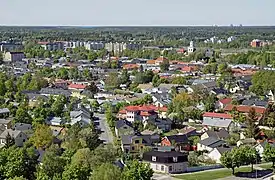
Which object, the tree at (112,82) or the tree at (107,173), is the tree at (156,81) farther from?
the tree at (107,173)

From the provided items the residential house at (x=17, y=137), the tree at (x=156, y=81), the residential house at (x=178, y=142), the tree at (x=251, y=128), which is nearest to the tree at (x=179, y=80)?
the tree at (x=156, y=81)

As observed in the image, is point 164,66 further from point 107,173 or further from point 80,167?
point 107,173

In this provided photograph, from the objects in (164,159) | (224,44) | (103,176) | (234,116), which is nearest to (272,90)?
(234,116)

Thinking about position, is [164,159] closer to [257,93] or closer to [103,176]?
[103,176]

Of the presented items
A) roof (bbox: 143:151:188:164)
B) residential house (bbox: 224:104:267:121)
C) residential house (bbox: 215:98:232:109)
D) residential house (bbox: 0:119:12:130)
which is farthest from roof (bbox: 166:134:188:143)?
residential house (bbox: 215:98:232:109)

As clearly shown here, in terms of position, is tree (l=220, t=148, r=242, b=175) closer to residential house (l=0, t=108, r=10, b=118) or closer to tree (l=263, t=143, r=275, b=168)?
tree (l=263, t=143, r=275, b=168)

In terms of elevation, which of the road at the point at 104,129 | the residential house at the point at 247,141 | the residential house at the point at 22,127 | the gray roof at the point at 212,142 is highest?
the residential house at the point at 22,127
